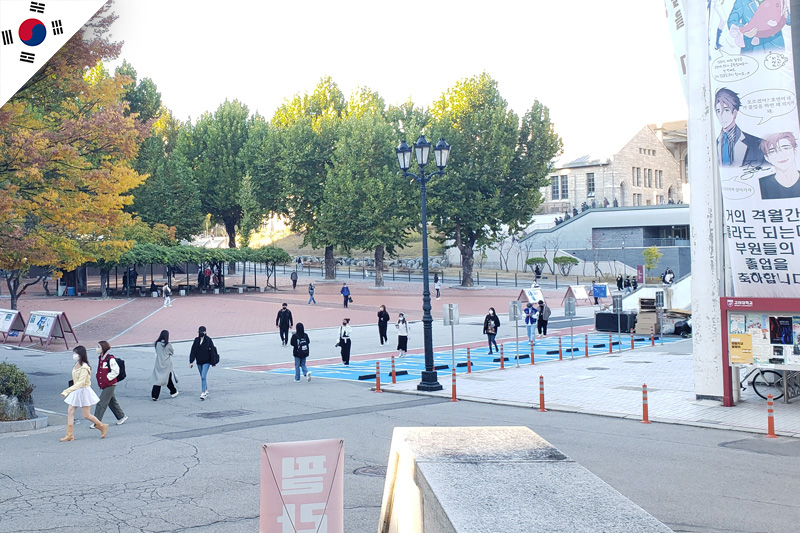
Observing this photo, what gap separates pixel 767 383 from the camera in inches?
669

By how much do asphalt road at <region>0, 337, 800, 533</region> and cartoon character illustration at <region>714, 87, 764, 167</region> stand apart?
5.40 m

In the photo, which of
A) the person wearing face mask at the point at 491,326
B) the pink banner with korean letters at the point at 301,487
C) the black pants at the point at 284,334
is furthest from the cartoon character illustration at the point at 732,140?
the black pants at the point at 284,334

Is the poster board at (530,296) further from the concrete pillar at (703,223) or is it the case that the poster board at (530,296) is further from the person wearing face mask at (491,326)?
the concrete pillar at (703,223)

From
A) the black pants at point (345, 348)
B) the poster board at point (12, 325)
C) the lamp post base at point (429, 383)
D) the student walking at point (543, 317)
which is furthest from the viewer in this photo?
the student walking at point (543, 317)

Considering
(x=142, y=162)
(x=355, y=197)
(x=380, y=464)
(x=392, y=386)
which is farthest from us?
(x=142, y=162)

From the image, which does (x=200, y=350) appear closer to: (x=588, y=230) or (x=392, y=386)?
(x=392, y=386)

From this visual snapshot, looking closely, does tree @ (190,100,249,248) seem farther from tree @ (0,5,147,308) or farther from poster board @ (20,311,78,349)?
tree @ (0,5,147,308)

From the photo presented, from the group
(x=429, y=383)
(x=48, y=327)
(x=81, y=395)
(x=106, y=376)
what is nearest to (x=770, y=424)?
(x=429, y=383)

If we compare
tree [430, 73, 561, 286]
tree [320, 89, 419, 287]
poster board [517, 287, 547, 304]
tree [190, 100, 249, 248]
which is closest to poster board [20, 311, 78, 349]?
poster board [517, 287, 547, 304]

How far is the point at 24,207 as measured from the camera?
16812mm

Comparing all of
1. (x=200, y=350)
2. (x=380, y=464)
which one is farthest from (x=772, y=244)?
(x=200, y=350)

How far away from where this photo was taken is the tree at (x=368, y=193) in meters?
56.0

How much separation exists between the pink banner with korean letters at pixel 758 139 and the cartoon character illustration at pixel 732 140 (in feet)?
0.06

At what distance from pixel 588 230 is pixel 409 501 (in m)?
73.1
